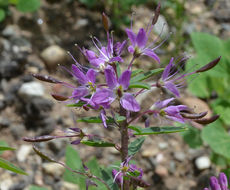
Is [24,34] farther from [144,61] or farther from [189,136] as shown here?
[189,136]

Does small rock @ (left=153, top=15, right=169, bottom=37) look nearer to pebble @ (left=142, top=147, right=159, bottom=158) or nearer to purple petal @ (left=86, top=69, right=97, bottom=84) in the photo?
pebble @ (left=142, top=147, right=159, bottom=158)

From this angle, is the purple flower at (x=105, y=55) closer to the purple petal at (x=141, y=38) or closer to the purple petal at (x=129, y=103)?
the purple petal at (x=141, y=38)

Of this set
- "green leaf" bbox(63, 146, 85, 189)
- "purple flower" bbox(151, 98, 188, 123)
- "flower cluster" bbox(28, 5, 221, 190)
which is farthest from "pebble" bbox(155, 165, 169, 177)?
"purple flower" bbox(151, 98, 188, 123)

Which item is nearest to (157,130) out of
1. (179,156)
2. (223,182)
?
(223,182)

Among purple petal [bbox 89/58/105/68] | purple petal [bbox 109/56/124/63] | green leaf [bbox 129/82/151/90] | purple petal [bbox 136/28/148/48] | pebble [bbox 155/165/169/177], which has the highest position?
purple petal [bbox 136/28/148/48]

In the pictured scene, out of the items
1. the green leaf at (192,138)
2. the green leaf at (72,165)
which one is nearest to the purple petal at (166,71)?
the green leaf at (72,165)
